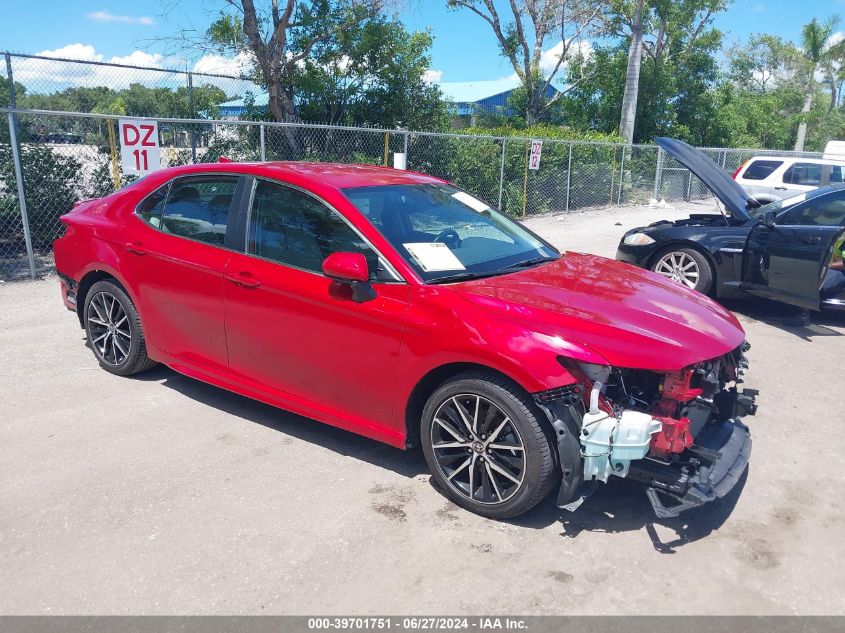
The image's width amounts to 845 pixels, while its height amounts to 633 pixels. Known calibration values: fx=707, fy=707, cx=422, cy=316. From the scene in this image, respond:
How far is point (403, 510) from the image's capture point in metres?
3.65

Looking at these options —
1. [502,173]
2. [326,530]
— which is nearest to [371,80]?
[502,173]

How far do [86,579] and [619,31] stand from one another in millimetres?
29533

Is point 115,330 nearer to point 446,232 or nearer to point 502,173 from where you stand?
point 446,232

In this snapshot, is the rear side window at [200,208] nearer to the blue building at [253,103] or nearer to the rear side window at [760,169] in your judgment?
the blue building at [253,103]

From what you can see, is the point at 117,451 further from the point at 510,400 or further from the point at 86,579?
the point at 510,400

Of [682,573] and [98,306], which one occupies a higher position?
[98,306]

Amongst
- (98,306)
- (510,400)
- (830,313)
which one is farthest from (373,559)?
(830,313)

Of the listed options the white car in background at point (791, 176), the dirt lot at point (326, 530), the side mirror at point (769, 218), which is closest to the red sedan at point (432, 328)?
the dirt lot at point (326, 530)

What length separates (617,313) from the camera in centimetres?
357

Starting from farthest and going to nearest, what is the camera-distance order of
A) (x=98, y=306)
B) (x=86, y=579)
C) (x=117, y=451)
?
1. (x=98, y=306)
2. (x=117, y=451)
3. (x=86, y=579)

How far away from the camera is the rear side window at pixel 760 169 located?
17.0 metres

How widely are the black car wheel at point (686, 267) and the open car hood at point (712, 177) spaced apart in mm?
614

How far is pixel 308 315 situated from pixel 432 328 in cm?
82

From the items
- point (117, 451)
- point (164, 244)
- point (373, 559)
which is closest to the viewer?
point (373, 559)
